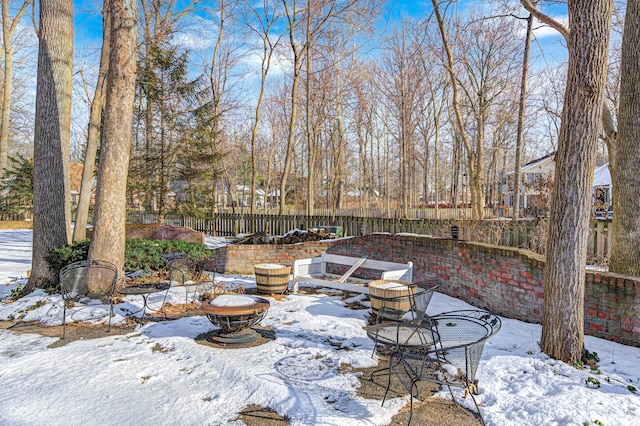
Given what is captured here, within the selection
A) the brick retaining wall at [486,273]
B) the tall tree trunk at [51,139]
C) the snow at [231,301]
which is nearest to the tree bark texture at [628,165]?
the brick retaining wall at [486,273]

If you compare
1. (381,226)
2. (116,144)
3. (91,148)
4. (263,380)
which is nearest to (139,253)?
(116,144)

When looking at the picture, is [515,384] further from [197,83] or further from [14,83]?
[14,83]

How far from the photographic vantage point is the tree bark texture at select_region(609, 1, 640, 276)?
5668 mm

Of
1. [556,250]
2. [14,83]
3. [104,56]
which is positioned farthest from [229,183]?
[556,250]

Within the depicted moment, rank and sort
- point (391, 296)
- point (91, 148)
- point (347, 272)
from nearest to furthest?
point (391, 296) < point (347, 272) < point (91, 148)

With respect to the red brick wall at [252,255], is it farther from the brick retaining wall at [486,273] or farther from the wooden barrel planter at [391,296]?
the wooden barrel planter at [391,296]

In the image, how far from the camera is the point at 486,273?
674 centimetres

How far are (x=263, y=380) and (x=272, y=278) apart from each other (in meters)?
3.69

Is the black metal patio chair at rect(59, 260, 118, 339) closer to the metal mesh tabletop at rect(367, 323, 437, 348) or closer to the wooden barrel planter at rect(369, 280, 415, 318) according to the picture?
the wooden barrel planter at rect(369, 280, 415, 318)

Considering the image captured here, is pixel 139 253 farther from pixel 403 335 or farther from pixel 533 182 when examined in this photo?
pixel 533 182

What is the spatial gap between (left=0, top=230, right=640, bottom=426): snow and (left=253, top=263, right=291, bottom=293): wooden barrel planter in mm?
1850

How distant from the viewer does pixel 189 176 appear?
16.3m

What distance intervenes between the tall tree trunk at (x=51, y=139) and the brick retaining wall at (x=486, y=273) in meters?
3.52

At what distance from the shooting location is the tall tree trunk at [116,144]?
272 inches
